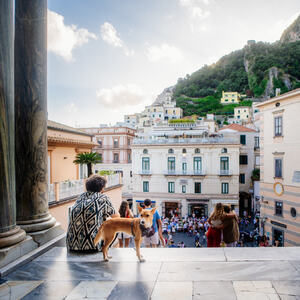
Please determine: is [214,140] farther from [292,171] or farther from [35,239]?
[35,239]

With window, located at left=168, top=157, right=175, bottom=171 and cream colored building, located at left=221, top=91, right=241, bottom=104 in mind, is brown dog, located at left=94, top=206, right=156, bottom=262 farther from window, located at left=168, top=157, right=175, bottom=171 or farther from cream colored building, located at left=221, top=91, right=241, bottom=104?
cream colored building, located at left=221, top=91, right=241, bottom=104

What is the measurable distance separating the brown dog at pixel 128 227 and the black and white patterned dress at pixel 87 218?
0.16 m

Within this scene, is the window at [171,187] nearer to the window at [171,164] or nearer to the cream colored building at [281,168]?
the window at [171,164]

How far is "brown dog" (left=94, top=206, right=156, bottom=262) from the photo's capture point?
339 cm

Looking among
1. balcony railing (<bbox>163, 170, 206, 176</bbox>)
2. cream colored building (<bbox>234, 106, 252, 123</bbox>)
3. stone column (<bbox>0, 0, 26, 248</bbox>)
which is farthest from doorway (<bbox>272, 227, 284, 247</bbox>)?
cream colored building (<bbox>234, 106, 252, 123</bbox>)

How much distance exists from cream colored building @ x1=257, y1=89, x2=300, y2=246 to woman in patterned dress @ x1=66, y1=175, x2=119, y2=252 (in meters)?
13.2

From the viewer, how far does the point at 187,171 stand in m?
26.7

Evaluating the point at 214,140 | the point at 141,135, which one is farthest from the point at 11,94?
the point at 141,135

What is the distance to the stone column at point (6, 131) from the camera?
3326 mm

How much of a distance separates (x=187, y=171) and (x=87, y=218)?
77.5 feet

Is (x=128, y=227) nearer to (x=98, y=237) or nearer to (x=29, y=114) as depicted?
(x=98, y=237)

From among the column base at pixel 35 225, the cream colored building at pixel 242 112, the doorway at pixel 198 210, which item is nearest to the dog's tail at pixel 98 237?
the column base at pixel 35 225

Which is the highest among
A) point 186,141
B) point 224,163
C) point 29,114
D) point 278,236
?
point 186,141

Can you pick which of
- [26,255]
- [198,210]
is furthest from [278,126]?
[26,255]
